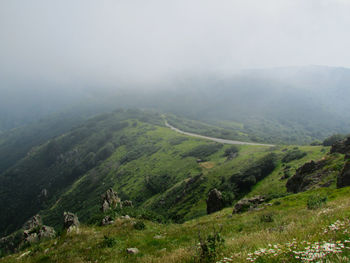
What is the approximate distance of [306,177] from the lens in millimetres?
35031

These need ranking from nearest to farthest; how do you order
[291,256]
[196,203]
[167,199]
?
[291,256] < [196,203] < [167,199]

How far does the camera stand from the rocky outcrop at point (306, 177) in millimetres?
32562

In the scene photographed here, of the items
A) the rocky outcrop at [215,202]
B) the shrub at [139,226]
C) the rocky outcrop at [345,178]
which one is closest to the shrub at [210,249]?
the shrub at [139,226]

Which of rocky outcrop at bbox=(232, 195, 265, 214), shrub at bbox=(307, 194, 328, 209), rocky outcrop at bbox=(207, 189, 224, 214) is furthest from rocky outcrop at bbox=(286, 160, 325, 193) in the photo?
shrub at bbox=(307, 194, 328, 209)

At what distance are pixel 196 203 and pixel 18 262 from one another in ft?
216

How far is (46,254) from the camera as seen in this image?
1295 cm

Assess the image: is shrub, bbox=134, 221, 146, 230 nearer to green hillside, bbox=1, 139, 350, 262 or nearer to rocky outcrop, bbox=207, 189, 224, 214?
green hillside, bbox=1, 139, 350, 262

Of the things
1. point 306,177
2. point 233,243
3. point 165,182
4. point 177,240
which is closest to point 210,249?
point 233,243

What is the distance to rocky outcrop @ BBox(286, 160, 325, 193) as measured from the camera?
1282 inches

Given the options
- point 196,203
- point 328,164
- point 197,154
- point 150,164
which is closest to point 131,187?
point 150,164

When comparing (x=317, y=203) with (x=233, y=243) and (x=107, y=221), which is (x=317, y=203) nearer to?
(x=233, y=243)

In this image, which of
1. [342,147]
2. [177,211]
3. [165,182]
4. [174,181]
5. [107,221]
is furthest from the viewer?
[165,182]

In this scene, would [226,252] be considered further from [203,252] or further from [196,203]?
[196,203]

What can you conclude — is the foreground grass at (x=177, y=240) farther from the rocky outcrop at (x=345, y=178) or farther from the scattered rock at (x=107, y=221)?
the rocky outcrop at (x=345, y=178)
